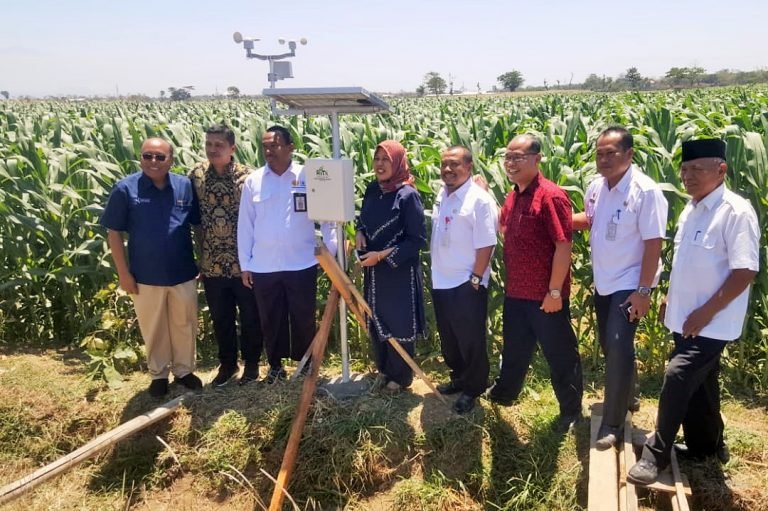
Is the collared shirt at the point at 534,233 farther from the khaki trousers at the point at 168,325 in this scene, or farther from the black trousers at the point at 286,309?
the khaki trousers at the point at 168,325

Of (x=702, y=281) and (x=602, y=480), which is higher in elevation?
(x=702, y=281)

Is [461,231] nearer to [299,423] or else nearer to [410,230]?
[410,230]

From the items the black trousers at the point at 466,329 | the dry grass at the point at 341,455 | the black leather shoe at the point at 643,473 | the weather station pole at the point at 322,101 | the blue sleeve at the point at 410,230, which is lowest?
the dry grass at the point at 341,455

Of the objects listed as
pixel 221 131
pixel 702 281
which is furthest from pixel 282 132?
pixel 702 281

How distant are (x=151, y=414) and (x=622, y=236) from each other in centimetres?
303

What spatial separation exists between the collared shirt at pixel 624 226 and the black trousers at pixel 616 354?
0.09m

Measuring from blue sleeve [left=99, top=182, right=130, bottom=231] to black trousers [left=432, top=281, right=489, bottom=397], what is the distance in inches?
79.6

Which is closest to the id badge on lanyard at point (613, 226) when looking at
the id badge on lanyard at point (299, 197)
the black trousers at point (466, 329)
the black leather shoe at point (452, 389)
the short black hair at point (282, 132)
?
the black trousers at point (466, 329)

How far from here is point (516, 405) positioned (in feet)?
13.1

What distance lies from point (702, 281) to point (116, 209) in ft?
10.9

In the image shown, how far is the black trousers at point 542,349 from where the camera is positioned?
348 centimetres

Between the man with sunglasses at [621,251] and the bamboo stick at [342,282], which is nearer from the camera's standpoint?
the man with sunglasses at [621,251]

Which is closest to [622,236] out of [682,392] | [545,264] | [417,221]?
[545,264]

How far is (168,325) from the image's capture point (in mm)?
4312
